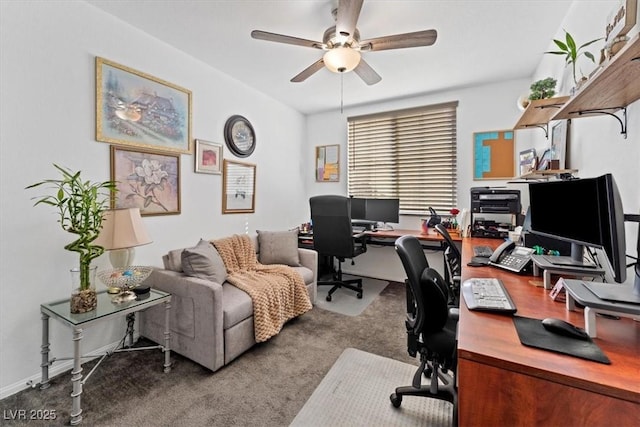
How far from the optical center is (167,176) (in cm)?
257

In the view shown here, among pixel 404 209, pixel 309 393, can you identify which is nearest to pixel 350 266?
pixel 404 209

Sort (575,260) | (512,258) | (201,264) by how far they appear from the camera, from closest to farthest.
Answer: (575,260) → (512,258) → (201,264)

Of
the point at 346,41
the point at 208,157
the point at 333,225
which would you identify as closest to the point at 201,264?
the point at 208,157

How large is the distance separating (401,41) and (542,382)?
2054mm

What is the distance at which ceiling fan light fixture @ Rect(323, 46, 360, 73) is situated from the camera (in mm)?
2002

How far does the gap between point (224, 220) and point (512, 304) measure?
9.27ft

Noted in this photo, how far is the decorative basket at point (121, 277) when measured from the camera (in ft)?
6.19

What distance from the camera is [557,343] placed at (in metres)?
0.84

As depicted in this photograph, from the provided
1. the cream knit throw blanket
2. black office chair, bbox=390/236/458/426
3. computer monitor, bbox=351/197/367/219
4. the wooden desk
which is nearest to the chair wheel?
black office chair, bbox=390/236/458/426

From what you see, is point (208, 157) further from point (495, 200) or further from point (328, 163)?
point (495, 200)

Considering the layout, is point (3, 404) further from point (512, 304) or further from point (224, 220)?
point (512, 304)

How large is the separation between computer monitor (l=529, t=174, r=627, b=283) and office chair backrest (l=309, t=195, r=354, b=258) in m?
1.77

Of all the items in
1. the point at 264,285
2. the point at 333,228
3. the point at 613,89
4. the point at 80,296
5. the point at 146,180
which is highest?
the point at 613,89

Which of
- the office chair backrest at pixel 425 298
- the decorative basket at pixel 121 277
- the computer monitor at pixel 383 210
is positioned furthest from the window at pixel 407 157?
the decorative basket at pixel 121 277
